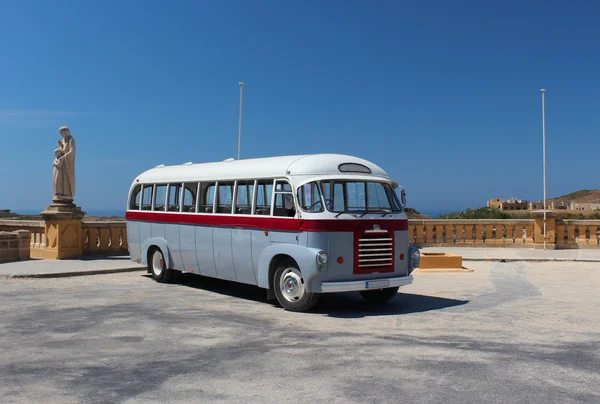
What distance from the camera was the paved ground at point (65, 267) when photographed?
16.0 meters

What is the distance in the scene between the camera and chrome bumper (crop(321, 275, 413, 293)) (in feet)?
34.2

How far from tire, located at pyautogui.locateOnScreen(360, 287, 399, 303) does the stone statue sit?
38.9 ft

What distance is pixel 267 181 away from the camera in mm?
11805

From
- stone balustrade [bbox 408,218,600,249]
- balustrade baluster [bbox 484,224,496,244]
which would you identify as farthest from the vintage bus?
balustrade baluster [bbox 484,224,496,244]

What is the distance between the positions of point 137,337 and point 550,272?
12855 mm

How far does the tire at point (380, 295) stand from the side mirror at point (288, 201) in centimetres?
247

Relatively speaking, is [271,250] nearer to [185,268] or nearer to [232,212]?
[232,212]

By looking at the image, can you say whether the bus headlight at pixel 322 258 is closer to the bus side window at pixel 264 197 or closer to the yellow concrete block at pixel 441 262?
the bus side window at pixel 264 197

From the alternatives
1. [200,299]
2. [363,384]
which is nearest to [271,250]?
[200,299]

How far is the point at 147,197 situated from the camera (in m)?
15.6

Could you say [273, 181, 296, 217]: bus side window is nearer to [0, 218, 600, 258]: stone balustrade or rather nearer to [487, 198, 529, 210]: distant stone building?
[0, 218, 600, 258]: stone balustrade

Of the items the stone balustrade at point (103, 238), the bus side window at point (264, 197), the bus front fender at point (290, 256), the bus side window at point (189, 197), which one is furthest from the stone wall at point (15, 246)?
the bus front fender at point (290, 256)

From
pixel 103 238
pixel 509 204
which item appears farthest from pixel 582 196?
pixel 103 238

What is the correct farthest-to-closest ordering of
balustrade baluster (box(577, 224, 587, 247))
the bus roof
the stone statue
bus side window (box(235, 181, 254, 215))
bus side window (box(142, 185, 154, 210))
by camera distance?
balustrade baluster (box(577, 224, 587, 247)) < the stone statue < bus side window (box(142, 185, 154, 210)) < bus side window (box(235, 181, 254, 215)) < the bus roof
